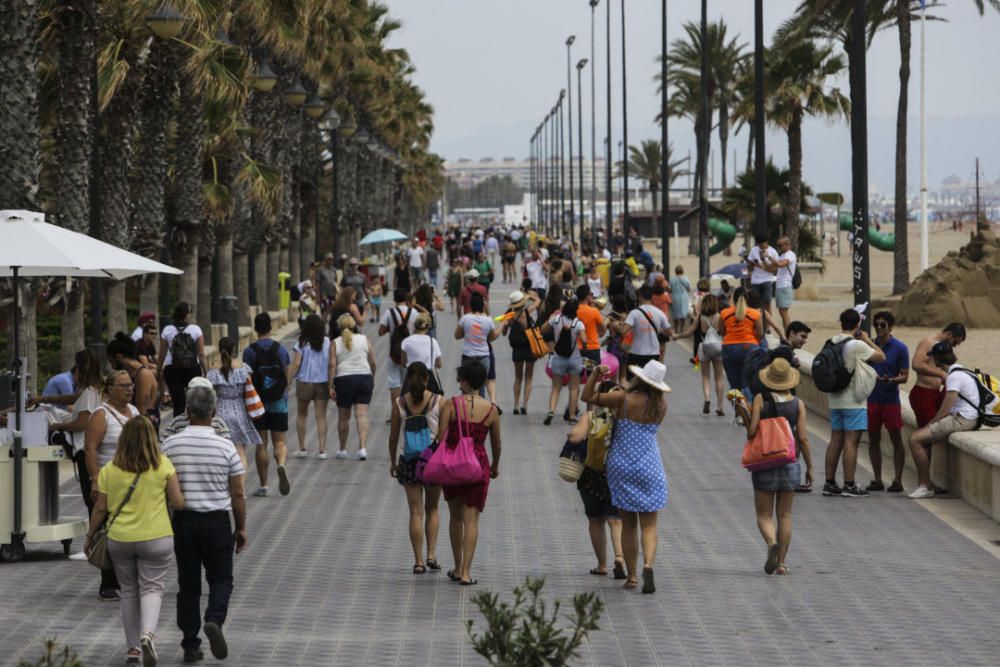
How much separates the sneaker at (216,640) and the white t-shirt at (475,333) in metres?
10.5

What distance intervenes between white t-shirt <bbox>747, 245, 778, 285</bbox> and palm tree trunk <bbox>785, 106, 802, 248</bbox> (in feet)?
86.4

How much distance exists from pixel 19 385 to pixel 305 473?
186 inches

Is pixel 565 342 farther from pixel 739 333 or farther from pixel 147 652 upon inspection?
pixel 147 652

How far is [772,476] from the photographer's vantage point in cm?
1168

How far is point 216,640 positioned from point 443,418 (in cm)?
258

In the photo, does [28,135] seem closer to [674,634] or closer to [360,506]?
[360,506]

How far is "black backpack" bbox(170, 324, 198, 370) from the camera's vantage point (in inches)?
674

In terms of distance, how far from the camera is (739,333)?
19.7m

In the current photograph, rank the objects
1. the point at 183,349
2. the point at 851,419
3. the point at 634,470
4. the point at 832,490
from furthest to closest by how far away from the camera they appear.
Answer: the point at 183,349 < the point at 832,490 < the point at 851,419 < the point at 634,470

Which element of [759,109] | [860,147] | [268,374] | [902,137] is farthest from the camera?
[902,137]

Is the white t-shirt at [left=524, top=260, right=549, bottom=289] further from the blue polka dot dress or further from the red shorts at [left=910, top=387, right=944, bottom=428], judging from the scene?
the blue polka dot dress

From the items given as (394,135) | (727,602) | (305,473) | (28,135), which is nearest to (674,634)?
(727,602)

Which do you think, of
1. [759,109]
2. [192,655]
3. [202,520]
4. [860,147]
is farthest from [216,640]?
[759,109]

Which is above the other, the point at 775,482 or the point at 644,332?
the point at 644,332
